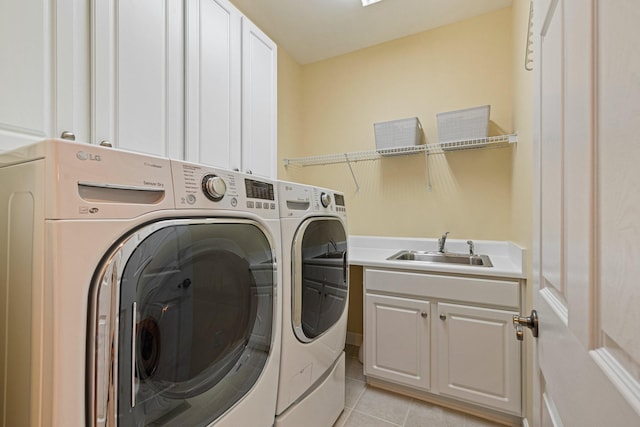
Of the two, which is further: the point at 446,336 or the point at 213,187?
the point at 446,336

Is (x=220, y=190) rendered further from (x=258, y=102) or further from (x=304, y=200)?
(x=258, y=102)

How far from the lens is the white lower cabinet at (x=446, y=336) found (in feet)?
5.04

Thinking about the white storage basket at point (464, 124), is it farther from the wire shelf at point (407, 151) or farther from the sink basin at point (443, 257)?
the sink basin at point (443, 257)

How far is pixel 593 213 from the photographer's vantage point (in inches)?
16.6

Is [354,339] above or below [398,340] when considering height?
below

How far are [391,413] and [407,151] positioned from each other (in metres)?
1.82

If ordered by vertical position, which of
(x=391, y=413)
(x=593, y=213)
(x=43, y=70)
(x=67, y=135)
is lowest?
(x=391, y=413)

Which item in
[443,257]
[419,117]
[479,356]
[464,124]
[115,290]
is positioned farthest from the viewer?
[419,117]

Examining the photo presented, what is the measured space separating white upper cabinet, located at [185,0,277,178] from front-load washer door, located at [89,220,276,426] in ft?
2.16

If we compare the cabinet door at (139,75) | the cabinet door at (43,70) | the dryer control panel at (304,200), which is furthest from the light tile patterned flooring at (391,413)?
the cabinet door at (43,70)

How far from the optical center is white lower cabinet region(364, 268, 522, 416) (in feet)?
5.04

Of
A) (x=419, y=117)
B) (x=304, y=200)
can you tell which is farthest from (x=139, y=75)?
(x=419, y=117)

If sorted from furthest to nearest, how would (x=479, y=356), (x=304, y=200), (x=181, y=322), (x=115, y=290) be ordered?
(x=479, y=356), (x=304, y=200), (x=181, y=322), (x=115, y=290)

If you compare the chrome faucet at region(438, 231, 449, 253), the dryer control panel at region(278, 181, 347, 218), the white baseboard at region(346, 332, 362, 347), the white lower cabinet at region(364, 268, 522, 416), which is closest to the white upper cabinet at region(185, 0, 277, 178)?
the dryer control panel at region(278, 181, 347, 218)
